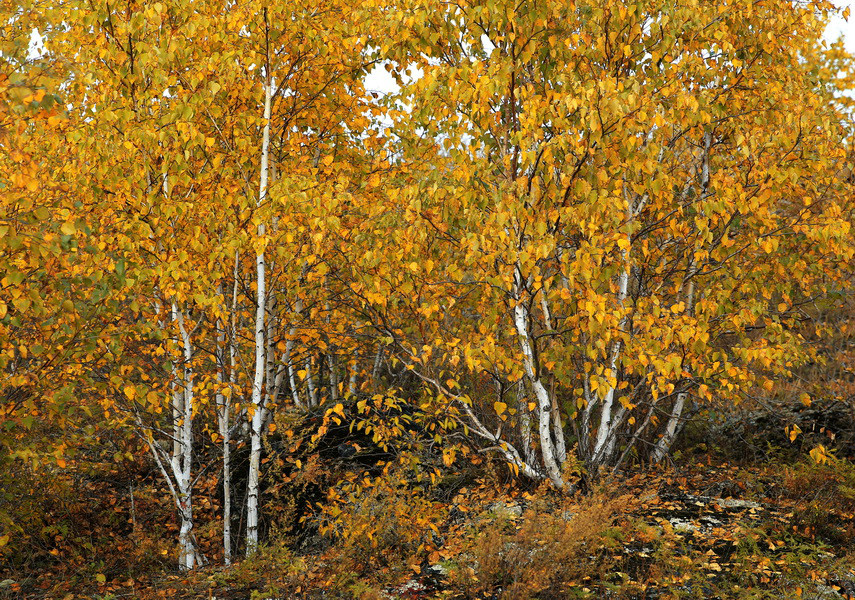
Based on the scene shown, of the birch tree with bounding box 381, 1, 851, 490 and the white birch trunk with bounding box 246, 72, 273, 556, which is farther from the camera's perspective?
the white birch trunk with bounding box 246, 72, 273, 556

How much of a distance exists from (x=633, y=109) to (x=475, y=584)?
138 inches

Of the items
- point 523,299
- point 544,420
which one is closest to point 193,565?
point 544,420

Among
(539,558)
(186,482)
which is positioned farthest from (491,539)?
(186,482)

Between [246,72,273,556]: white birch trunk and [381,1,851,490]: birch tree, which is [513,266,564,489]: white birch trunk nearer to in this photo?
[381,1,851,490]: birch tree

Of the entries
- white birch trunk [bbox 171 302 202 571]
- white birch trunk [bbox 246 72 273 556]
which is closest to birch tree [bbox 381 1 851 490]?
white birch trunk [bbox 246 72 273 556]

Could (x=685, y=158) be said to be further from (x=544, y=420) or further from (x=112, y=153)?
(x=112, y=153)

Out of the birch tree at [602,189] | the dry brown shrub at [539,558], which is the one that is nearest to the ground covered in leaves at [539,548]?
the dry brown shrub at [539,558]

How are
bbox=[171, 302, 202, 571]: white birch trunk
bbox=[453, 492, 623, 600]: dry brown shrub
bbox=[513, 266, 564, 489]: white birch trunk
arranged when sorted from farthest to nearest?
bbox=[171, 302, 202, 571]: white birch trunk, bbox=[513, 266, 564, 489]: white birch trunk, bbox=[453, 492, 623, 600]: dry brown shrub

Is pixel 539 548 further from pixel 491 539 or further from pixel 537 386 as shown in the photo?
pixel 537 386

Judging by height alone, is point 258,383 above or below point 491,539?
above

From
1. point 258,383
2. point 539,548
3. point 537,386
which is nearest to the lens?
point 539,548

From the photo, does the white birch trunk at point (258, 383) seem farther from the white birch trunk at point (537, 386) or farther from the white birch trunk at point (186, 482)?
the white birch trunk at point (537, 386)

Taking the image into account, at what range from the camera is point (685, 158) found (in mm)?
7211

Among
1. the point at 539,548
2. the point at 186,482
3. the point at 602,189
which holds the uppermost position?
the point at 602,189
